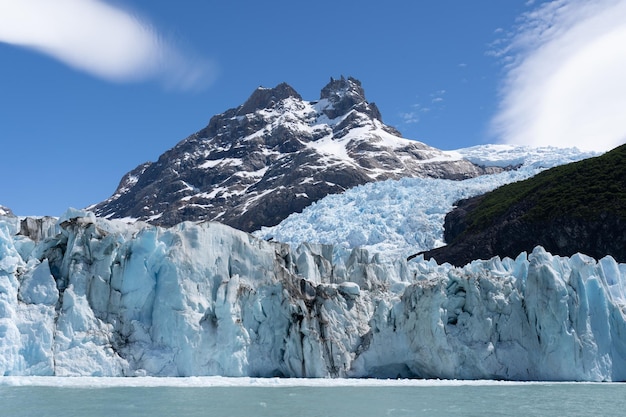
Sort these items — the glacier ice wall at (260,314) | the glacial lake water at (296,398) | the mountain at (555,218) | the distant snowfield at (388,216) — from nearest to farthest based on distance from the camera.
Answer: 1. the glacial lake water at (296,398)
2. the glacier ice wall at (260,314)
3. the mountain at (555,218)
4. the distant snowfield at (388,216)

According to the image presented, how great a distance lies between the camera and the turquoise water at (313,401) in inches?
595

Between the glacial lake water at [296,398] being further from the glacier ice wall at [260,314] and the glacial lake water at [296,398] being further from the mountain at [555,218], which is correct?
the mountain at [555,218]

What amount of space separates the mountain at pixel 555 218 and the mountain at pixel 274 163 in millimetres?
53430

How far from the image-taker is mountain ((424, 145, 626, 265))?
48.7 meters

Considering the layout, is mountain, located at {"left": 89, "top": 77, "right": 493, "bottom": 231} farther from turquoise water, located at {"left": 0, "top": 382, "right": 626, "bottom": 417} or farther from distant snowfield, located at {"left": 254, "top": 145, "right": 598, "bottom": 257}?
turquoise water, located at {"left": 0, "top": 382, "right": 626, "bottom": 417}

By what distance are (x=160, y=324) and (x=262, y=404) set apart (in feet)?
27.8

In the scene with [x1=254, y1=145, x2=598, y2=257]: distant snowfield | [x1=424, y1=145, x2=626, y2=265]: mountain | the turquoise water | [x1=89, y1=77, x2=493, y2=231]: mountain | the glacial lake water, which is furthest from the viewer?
[x1=89, y1=77, x2=493, y2=231]: mountain

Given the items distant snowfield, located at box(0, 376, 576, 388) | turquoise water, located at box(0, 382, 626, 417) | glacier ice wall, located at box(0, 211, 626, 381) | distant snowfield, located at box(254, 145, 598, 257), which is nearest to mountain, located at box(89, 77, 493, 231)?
distant snowfield, located at box(254, 145, 598, 257)

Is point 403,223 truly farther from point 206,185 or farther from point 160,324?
point 206,185

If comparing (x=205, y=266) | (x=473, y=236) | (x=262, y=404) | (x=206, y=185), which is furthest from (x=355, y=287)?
(x=206, y=185)

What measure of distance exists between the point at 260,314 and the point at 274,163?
12605 centimetres

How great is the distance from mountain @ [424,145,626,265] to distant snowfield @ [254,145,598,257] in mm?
2775

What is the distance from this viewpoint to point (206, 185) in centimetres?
15300

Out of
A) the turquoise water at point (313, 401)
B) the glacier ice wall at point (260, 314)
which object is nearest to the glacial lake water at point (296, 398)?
the turquoise water at point (313, 401)
